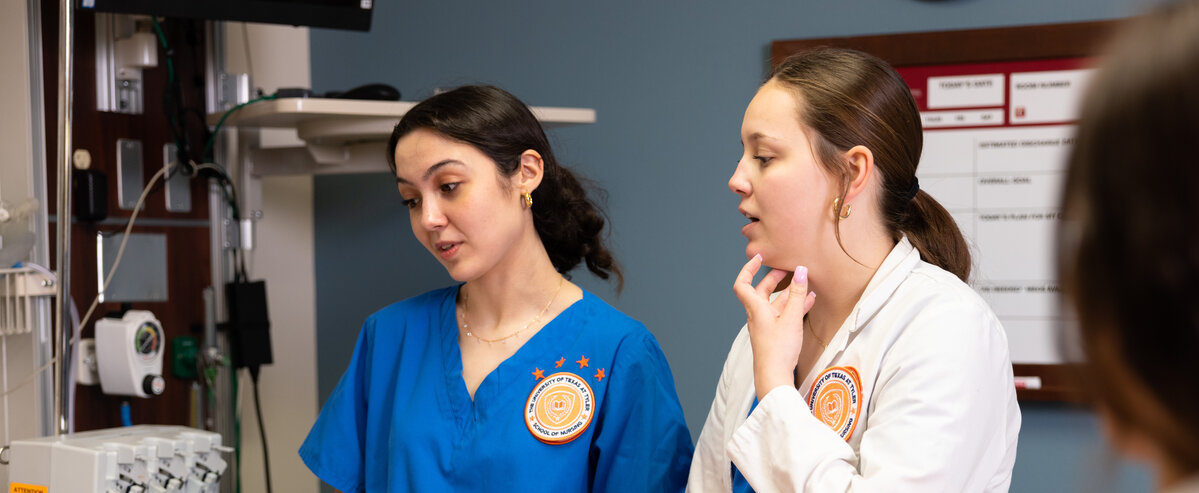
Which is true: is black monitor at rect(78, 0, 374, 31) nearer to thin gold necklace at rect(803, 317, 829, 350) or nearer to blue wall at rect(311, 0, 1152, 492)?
blue wall at rect(311, 0, 1152, 492)

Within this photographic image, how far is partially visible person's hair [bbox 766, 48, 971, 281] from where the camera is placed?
3.61ft

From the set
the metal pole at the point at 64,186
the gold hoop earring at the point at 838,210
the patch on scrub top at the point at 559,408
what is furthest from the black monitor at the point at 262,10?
the gold hoop earring at the point at 838,210

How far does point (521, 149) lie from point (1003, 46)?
1224 millimetres

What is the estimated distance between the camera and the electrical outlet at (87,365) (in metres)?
1.91

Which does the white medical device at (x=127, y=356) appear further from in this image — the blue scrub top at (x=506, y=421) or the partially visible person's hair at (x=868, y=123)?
the partially visible person's hair at (x=868, y=123)

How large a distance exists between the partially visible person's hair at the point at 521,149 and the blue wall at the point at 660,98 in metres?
0.67

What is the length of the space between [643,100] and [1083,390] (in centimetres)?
195

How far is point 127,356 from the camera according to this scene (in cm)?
187

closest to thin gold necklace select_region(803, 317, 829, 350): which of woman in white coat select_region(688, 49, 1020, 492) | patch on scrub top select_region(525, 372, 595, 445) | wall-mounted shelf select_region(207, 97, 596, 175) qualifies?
woman in white coat select_region(688, 49, 1020, 492)

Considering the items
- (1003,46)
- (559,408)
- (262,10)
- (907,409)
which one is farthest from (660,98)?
(907,409)

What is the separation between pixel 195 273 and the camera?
7.13ft

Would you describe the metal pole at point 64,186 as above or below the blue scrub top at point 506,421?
above

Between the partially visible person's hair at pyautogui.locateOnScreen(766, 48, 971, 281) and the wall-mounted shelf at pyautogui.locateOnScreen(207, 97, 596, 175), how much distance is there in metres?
0.95

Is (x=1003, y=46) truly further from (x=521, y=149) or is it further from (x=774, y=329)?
(x=774, y=329)
